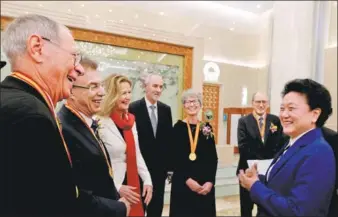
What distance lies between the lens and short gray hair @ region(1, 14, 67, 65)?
0.94 meters

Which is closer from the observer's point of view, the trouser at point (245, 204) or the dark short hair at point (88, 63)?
the dark short hair at point (88, 63)

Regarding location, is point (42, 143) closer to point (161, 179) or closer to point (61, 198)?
point (61, 198)

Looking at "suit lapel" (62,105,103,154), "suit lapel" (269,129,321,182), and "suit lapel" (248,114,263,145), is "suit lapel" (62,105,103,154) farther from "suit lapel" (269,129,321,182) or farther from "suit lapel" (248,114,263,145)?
"suit lapel" (248,114,263,145)

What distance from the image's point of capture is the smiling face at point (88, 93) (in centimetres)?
161

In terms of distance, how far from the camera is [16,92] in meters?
0.82

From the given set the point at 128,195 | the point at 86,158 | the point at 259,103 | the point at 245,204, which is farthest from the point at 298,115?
the point at 245,204

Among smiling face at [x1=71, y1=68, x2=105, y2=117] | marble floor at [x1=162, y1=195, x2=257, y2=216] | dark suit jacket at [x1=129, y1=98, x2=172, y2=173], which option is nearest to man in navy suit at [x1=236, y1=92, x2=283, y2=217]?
dark suit jacket at [x1=129, y1=98, x2=172, y2=173]

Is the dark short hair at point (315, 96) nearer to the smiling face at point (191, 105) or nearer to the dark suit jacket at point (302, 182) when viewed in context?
the dark suit jacket at point (302, 182)

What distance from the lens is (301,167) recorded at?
1.44 meters

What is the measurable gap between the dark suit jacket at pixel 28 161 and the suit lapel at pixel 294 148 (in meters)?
Result: 1.14

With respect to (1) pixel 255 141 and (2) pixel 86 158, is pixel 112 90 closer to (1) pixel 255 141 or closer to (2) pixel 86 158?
(2) pixel 86 158

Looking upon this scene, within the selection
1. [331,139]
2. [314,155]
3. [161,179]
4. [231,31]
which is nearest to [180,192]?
[161,179]

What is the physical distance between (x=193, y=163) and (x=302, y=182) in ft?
4.89

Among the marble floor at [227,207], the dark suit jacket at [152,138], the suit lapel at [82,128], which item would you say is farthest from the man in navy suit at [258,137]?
the suit lapel at [82,128]
